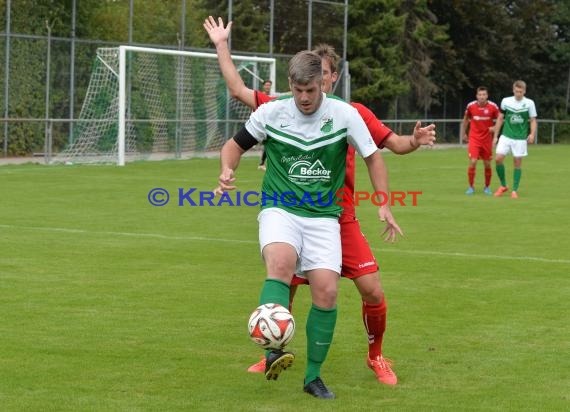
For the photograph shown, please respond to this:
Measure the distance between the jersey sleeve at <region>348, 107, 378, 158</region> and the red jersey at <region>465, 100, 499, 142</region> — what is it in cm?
1622

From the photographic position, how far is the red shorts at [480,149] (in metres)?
22.5

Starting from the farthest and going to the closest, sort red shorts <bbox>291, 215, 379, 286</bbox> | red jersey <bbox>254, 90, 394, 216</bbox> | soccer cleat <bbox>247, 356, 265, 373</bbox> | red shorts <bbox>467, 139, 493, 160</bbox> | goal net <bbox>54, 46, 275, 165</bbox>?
1. goal net <bbox>54, 46, 275, 165</bbox>
2. red shorts <bbox>467, 139, 493, 160</bbox>
3. soccer cleat <bbox>247, 356, 265, 373</bbox>
4. red jersey <bbox>254, 90, 394, 216</bbox>
5. red shorts <bbox>291, 215, 379, 286</bbox>

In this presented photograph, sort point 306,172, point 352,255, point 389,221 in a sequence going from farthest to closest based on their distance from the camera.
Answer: point 389,221, point 352,255, point 306,172

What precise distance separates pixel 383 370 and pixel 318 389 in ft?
2.12

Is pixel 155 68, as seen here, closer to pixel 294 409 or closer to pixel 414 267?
pixel 414 267

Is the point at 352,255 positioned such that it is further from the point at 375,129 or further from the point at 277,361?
the point at 277,361

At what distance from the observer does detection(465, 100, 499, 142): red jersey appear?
2277 cm

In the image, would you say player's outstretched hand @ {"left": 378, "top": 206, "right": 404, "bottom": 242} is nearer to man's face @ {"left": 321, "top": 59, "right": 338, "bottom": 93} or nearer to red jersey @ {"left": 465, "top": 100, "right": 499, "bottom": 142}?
man's face @ {"left": 321, "top": 59, "right": 338, "bottom": 93}

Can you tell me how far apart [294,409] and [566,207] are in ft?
45.6

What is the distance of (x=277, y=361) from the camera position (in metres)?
6.13

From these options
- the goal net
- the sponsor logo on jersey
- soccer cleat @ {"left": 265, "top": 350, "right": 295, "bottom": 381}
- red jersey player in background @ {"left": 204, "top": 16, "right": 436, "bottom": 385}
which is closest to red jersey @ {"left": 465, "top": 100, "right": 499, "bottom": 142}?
the goal net

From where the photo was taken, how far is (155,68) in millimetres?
32875

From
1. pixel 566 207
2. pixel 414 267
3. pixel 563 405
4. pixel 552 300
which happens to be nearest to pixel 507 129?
pixel 566 207

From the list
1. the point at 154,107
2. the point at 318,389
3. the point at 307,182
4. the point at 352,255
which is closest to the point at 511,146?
the point at 154,107
